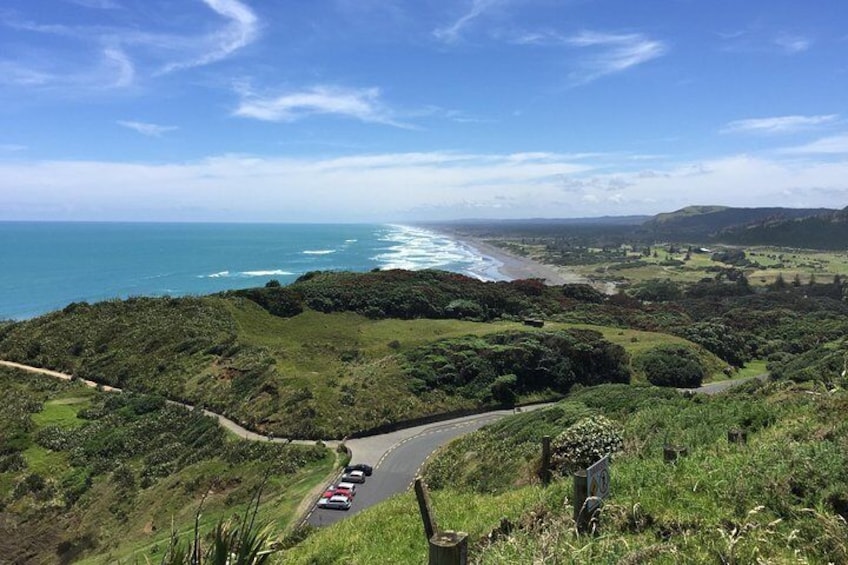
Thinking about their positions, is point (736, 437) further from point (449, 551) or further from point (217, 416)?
point (217, 416)

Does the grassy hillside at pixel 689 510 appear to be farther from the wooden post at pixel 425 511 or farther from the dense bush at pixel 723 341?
the dense bush at pixel 723 341

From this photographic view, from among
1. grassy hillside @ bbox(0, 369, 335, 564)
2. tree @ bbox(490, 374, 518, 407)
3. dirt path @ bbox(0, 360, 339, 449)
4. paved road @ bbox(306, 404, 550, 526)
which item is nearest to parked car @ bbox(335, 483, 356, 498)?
paved road @ bbox(306, 404, 550, 526)

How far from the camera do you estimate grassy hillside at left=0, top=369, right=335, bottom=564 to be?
21.9 metres

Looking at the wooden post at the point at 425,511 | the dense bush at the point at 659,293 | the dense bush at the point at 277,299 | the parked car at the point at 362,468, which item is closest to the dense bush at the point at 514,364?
the parked car at the point at 362,468

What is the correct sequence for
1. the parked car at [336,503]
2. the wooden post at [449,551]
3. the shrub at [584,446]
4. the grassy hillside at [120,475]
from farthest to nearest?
1. the parked car at [336,503]
2. the grassy hillside at [120,475]
3. the shrub at [584,446]
4. the wooden post at [449,551]

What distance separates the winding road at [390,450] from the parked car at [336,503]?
25 cm

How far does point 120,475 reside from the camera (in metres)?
27.5

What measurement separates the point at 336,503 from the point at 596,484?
19266 mm

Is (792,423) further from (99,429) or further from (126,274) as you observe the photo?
(126,274)

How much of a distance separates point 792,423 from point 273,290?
5251 cm

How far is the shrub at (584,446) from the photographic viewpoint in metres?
11.8

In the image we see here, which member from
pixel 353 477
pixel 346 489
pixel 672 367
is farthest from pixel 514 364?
pixel 346 489

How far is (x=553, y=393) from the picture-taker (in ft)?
134

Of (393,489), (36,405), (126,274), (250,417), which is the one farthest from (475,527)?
(126,274)
